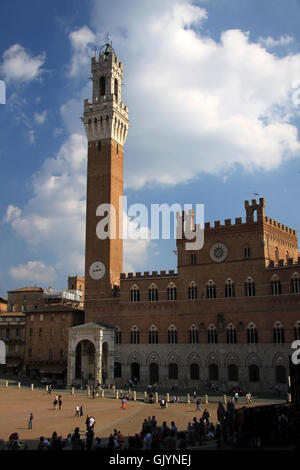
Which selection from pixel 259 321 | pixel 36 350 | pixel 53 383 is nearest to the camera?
pixel 259 321

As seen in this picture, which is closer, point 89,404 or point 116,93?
point 89,404

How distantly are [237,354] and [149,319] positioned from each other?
1131cm

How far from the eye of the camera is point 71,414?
3481cm

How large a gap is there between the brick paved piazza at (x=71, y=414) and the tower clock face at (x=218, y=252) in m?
17.1

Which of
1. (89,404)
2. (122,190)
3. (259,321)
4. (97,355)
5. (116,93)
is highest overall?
(116,93)

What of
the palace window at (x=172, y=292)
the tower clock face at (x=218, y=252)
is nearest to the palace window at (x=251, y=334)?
the tower clock face at (x=218, y=252)

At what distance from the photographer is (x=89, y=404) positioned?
40.8 meters

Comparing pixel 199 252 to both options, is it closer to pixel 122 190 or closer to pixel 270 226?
pixel 270 226

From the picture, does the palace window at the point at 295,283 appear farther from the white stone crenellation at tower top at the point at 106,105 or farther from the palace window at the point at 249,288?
the white stone crenellation at tower top at the point at 106,105

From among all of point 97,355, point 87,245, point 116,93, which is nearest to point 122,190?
point 87,245

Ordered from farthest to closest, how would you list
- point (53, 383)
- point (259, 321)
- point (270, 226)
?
point (53, 383) → point (270, 226) → point (259, 321)

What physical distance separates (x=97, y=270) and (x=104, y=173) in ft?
42.2

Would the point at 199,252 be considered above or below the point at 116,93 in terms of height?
below

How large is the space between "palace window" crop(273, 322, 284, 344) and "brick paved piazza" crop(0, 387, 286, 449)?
8.82 metres
